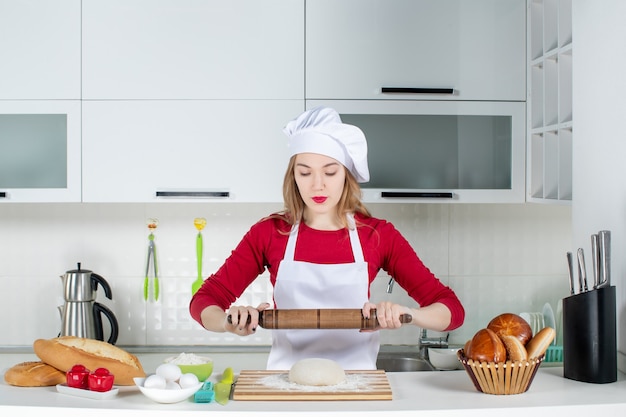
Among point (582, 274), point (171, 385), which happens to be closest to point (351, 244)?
point (582, 274)

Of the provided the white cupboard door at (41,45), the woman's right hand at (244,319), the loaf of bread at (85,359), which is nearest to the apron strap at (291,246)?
the woman's right hand at (244,319)

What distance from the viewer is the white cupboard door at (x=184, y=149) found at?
2375 millimetres

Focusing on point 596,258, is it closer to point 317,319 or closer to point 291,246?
point 317,319

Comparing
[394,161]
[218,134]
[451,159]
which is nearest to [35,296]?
[218,134]

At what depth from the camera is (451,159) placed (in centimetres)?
245

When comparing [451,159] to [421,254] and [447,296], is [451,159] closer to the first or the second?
[421,254]

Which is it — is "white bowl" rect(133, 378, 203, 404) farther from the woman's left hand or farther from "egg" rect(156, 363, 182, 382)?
the woman's left hand

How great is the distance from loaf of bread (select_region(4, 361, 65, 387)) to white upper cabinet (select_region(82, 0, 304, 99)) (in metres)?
1.11

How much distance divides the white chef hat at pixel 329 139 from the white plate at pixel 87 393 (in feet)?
A: 2.27

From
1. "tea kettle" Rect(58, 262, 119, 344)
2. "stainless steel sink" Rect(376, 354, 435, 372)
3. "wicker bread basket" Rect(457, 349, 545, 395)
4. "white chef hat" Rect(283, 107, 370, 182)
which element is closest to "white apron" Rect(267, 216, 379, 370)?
"white chef hat" Rect(283, 107, 370, 182)

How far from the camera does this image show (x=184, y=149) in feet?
7.82

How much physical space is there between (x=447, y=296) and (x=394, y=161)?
2.69 feet

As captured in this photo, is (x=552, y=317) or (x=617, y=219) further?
(x=552, y=317)

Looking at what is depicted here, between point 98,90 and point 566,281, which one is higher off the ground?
point 98,90
